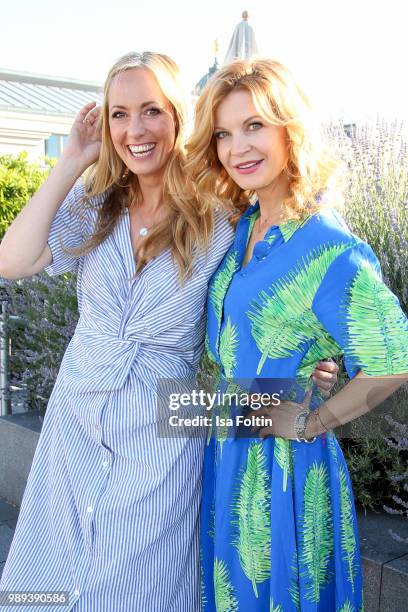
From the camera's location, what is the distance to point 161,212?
2.13 metres

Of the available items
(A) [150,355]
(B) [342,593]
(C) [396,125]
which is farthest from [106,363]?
(C) [396,125]

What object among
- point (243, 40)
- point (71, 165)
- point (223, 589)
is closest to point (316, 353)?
point (223, 589)

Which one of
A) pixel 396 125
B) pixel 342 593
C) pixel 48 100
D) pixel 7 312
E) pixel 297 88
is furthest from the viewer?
pixel 48 100

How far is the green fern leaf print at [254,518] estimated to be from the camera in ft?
5.79

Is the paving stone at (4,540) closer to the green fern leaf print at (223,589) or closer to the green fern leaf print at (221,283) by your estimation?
the green fern leaf print at (223,589)

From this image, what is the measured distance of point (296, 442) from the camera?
5.80 feet

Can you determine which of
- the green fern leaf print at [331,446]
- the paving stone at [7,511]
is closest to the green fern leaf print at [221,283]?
the green fern leaf print at [331,446]

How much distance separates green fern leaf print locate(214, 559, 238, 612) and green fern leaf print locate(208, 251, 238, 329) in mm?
617

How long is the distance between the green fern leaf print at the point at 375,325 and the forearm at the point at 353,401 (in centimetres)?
4

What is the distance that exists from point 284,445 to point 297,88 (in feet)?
2.95

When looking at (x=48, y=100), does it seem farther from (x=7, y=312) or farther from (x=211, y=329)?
(x=211, y=329)

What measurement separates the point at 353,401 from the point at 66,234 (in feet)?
3.22
